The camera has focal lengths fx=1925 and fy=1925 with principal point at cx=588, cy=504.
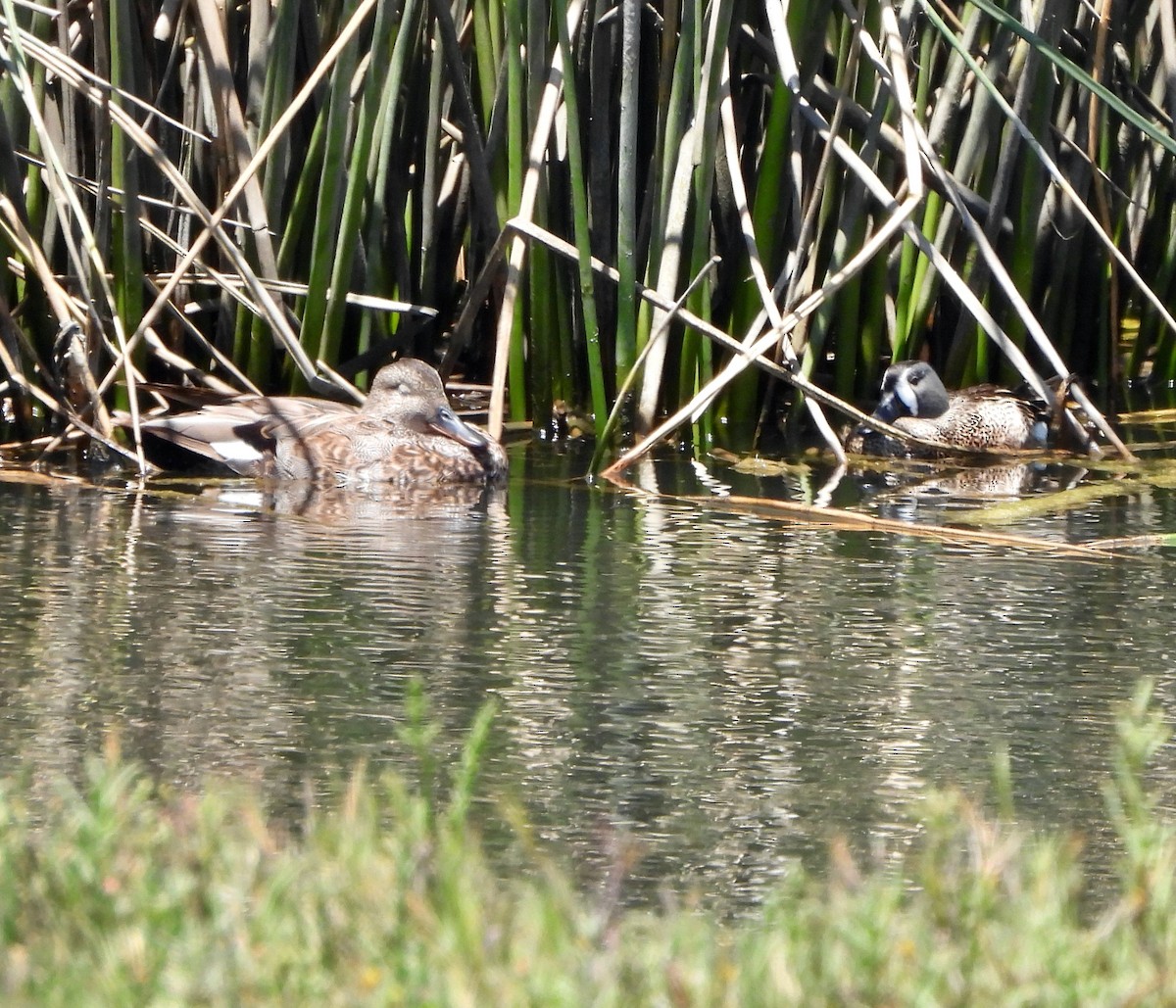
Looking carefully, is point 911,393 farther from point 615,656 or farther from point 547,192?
point 615,656

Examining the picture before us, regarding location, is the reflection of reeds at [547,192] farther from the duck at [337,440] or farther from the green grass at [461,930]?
the green grass at [461,930]

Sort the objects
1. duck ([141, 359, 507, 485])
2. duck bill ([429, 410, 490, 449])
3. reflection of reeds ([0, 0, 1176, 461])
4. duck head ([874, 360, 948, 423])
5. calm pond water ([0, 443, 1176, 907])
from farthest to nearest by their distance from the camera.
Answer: duck head ([874, 360, 948, 423]), duck bill ([429, 410, 490, 449]), duck ([141, 359, 507, 485]), reflection of reeds ([0, 0, 1176, 461]), calm pond water ([0, 443, 1176, 907])

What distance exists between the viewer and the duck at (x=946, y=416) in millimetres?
6566

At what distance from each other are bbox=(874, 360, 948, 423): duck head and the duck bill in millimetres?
1447

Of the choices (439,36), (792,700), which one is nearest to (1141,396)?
(439,36)

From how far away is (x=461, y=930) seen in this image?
168 cm

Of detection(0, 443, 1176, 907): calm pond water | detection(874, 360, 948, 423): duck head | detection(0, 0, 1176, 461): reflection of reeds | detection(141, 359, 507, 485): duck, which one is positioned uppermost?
detection(0, 0, 1176, 461): reflection of reeds

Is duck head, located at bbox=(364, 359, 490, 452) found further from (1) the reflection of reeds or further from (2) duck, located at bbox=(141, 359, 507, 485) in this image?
(1) the reflection of reeds

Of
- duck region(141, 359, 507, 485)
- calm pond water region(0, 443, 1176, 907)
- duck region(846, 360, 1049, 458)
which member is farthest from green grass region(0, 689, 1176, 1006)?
duck region(846, 360, 1049, 458)

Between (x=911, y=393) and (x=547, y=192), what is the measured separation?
57.2 inches

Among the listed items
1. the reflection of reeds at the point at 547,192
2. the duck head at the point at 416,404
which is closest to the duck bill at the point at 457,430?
the duck head at the point at 416,404

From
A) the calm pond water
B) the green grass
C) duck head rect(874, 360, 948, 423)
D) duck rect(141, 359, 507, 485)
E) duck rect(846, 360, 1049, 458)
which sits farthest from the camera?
duck head rect(874, 360, 948, 423)

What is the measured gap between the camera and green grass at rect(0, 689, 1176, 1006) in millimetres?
1628

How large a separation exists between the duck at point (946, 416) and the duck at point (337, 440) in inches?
53.8
